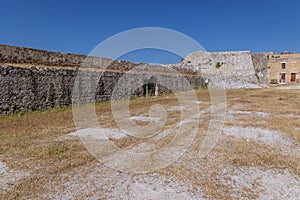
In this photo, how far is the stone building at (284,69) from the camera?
33.6 meters

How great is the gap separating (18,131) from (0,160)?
2141mm

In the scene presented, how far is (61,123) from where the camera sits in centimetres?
641

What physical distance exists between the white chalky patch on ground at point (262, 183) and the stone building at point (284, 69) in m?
38.0

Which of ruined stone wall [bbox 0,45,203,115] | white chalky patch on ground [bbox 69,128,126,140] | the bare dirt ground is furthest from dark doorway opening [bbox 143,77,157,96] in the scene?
the bare dirt ground

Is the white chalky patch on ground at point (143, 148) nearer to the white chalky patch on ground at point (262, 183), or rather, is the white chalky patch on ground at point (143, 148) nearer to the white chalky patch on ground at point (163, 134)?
the white chalky patch on ground at point (163, 134)

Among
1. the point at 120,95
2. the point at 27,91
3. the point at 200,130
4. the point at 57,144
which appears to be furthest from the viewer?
the point at 120,95

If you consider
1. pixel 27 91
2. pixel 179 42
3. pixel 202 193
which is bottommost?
pixel 202 193

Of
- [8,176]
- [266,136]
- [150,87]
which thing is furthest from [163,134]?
[150,87]

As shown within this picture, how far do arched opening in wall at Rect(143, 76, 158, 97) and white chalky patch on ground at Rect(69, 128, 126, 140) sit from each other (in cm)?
954

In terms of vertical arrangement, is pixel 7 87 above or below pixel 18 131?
above

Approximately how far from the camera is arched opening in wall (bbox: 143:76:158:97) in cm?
1505

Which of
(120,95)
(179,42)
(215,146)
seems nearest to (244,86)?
(120,95)

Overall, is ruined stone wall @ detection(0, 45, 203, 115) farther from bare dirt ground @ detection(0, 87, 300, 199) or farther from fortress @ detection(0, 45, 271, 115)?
bare dirt ground @ detection(0, 87, 300, 199)

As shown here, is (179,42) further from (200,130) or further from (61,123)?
(61,123)
